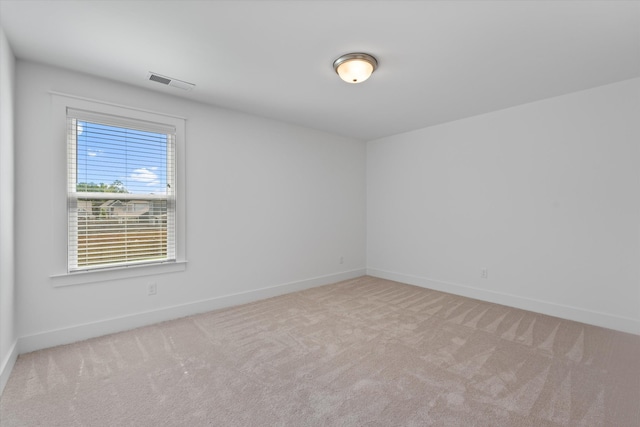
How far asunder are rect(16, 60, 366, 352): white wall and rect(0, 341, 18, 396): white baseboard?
0.45ft

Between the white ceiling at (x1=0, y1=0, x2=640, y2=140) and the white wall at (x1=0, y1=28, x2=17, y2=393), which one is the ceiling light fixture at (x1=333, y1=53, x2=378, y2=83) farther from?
the white wall at (x1=0, y1=28, x2=17, y2=393)

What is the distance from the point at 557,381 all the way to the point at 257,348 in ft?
7.54

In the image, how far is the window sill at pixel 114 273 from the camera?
104 inches

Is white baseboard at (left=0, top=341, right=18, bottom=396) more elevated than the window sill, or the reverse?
the window sill

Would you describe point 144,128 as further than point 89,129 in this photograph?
Yes

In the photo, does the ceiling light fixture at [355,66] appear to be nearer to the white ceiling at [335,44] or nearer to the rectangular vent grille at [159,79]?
the white ceiling at [335,44]

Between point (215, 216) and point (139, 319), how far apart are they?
4.37 feet

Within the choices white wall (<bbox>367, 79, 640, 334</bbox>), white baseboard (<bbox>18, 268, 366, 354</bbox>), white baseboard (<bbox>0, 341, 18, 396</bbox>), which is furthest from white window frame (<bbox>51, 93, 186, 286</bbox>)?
white wall (<bbox>367, 79, 640, 334</bbox>)

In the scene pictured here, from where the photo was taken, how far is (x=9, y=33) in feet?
6.88

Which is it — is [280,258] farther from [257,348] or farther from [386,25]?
[386,25]

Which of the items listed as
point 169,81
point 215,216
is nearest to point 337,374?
point 215,216

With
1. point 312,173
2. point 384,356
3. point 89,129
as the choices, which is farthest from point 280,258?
point 89,129

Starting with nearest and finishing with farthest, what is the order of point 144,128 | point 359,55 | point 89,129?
point 359,55 → point 89,129 → point 144,128

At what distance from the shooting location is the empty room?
1920 millimetres
